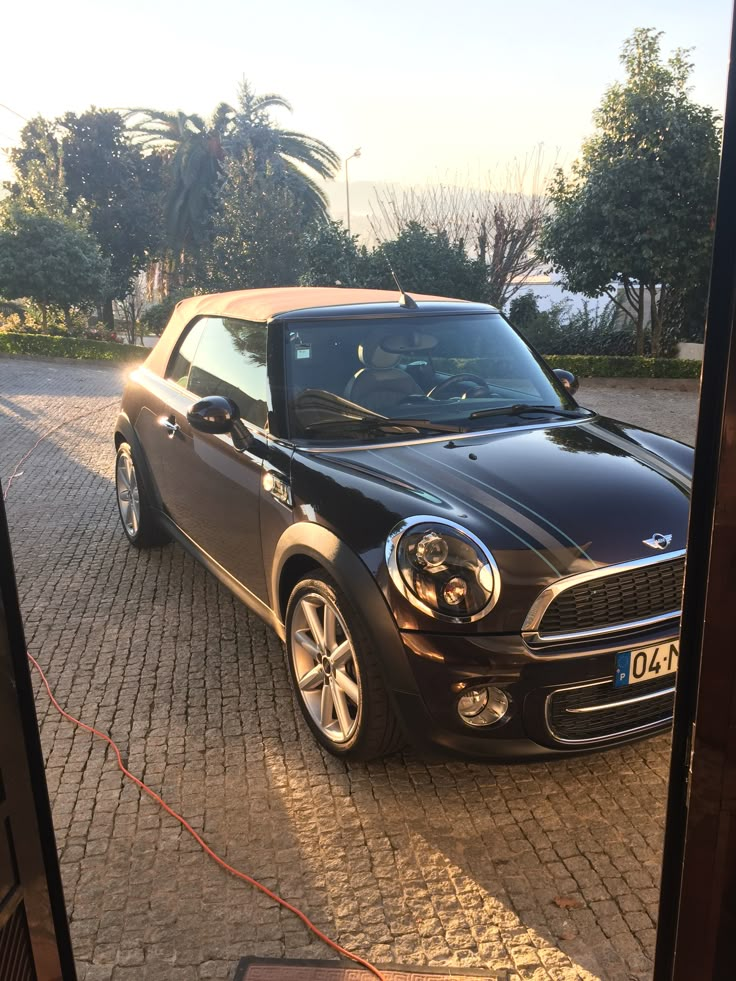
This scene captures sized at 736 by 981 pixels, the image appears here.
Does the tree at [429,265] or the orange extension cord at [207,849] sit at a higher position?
the tree at [429,265]

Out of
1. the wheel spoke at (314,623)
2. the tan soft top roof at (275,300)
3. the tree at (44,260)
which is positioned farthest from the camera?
the tree at (44,260)

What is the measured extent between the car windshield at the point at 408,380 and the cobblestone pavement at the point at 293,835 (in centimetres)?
129

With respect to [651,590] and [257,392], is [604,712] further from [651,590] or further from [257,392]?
[257,392]

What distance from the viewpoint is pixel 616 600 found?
9.07ft

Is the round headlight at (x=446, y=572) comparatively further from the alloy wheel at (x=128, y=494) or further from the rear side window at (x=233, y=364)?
the alloy wheel at (x=128, y=494)

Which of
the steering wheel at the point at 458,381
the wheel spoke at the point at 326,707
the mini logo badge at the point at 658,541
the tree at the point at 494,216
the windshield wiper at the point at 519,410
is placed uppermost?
the tree at the point at 494,216

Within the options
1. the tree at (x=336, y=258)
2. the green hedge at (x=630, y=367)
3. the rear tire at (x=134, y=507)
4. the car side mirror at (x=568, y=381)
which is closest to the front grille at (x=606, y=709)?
the car side mirror at (x=568, y=381)

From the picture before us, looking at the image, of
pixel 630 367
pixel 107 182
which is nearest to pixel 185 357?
pixel 630 367

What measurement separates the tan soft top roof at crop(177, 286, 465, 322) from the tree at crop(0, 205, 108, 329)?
23.0 m

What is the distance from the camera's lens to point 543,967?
2.31 m

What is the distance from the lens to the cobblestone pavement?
2.41 meters

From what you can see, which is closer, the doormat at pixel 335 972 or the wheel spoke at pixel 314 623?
the doormat at pixel 335 972

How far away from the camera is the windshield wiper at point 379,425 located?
11.9ft

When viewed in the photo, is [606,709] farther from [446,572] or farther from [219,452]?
[219,452]
